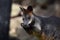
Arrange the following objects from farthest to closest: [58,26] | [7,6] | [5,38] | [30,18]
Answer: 1. [5,38]
2. [7,6]
3. [58,26]
4. [30,18]

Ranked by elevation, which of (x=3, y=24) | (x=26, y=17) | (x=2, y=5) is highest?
(x=26, y=17)

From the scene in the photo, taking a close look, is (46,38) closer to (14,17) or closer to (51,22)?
(51,22)

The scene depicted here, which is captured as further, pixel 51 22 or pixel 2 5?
pixel 2 5

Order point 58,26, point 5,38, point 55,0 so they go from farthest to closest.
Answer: point 55,0 → point 5,38 → point 58,26

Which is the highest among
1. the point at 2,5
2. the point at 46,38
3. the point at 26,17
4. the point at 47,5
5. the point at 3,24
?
the point at 26,17

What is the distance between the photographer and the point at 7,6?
2707mm

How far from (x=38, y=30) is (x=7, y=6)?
1.52 meters

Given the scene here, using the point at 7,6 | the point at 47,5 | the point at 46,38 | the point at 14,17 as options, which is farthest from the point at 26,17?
the point at 47,5

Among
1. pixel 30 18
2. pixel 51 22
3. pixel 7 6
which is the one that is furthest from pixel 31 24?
pixel 7 6

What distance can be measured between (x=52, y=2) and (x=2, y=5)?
9.93ft

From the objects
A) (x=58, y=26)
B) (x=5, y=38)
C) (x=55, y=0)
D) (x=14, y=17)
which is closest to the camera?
(x=58, y=26)

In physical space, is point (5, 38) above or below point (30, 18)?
below

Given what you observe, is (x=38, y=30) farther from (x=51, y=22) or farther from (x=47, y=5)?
(x=47, y=5)

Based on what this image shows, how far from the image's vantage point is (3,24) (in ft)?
9.30
